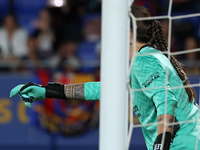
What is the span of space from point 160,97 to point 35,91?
2.06 ft

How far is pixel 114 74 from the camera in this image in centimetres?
158

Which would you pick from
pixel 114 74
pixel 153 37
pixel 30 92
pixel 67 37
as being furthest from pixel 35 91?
pixel 67 37

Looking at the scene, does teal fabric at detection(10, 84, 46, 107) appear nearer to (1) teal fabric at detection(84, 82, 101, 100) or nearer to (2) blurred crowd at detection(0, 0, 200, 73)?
(1) teal fabric at detection(84, 82, 101, 100)

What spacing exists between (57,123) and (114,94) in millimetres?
3160

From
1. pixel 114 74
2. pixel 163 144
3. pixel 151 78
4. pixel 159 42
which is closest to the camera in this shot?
pixel 114 74

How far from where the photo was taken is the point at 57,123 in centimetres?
465

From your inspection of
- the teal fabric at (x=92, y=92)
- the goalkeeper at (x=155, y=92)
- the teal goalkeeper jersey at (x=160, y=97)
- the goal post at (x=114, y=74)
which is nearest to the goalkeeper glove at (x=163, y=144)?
the goalkeeper at (x=155, y=92)

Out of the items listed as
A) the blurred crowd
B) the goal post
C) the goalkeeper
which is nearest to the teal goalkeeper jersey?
the goalkeeper

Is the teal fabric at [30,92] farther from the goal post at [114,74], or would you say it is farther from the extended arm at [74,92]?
the goal post at [114,74]

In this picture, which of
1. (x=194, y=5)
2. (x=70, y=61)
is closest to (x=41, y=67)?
(x=70, y=61)

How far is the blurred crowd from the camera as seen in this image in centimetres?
474

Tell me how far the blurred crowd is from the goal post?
307 cm

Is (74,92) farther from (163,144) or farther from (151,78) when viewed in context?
(163,144)

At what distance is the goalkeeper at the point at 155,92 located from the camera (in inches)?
71.3
